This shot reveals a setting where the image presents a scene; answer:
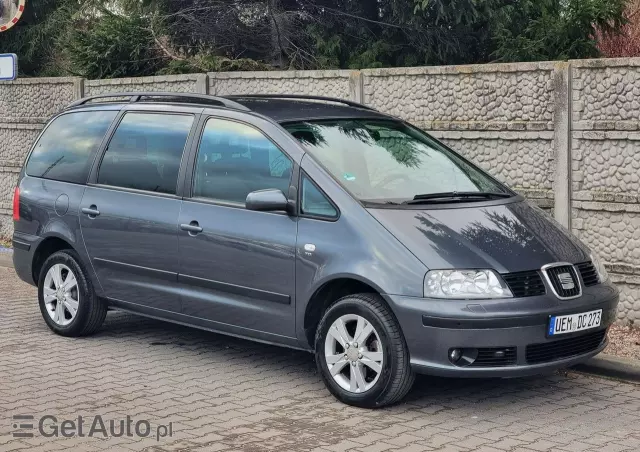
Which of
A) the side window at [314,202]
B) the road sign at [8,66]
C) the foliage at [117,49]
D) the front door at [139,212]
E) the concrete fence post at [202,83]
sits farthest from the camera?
the foliage at [117,49]

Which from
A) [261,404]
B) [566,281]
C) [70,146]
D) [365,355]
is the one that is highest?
[70,146]

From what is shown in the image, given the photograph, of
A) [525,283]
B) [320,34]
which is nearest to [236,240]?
[525,283]

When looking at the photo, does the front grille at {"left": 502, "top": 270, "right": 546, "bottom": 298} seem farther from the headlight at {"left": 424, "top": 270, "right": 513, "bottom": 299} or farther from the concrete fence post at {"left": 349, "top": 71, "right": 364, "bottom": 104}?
the concrete fence post at {"left": 349, "top": 71, "right": 364, "bottom": 104}

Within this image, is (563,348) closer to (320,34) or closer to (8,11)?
(320,34)

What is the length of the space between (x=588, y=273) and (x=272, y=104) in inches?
99.4

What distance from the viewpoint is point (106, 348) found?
26.9ft

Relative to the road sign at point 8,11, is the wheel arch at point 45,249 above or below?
below

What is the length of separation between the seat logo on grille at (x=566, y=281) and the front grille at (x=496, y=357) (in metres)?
0.56

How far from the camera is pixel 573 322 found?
6.43m

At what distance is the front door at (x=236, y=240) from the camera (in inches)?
271

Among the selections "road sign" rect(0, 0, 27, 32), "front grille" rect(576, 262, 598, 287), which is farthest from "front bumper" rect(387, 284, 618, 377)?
"road sign" rect(0, 0, 27, 32)

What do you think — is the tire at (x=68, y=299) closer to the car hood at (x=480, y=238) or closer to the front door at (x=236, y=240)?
the front door at (x=236, y=240)

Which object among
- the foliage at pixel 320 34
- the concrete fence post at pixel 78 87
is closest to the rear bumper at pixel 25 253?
the foliage at pixel 320 34

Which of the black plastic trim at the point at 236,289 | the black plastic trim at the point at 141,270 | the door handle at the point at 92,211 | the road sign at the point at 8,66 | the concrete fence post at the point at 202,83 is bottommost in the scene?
the black plastic trim at the point at 236,289
